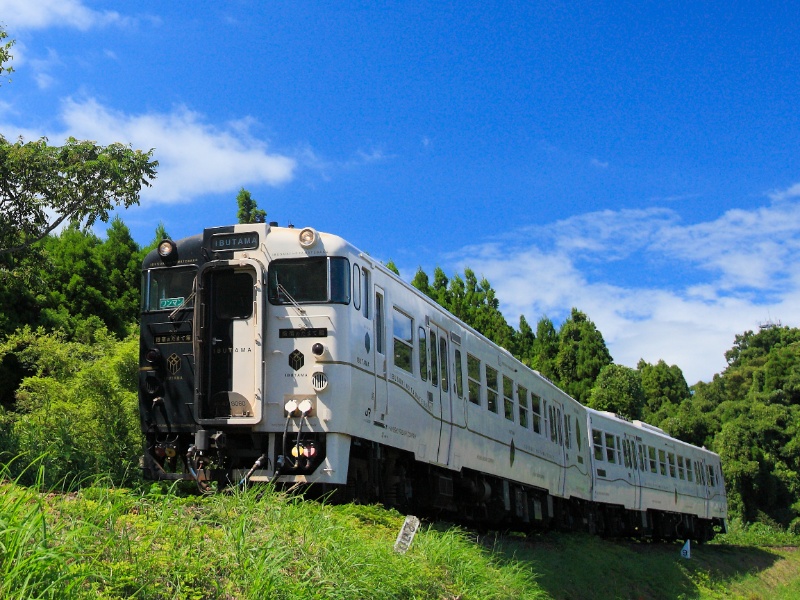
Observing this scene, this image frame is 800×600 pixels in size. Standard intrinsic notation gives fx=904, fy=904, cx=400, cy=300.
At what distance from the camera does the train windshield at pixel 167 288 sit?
982cm

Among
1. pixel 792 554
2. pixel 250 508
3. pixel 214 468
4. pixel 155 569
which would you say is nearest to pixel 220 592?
pixel 155 569

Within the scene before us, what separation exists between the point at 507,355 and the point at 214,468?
7432mm

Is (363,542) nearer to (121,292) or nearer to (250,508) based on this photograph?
(250,508)

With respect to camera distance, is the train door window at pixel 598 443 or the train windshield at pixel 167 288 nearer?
the train windshield at pixel 167 288

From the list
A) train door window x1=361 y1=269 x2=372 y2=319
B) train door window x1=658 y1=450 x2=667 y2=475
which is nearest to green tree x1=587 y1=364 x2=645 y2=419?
train door window x1=658 y1=450 x2=667 y2=475

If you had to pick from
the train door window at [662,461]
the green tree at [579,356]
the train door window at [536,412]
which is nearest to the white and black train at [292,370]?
the train door window at [536,412]

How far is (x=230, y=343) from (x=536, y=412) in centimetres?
870

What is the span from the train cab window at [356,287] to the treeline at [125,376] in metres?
3.42

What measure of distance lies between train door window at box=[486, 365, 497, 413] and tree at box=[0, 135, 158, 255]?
637cm

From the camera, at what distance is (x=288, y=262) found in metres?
9.58

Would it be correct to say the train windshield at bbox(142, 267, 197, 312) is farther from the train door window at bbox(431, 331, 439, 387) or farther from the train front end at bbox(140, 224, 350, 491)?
the train door window at bbox(431, 331, 439, 387)

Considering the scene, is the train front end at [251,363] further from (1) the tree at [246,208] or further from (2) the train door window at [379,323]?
(1) the tree at [246,208]

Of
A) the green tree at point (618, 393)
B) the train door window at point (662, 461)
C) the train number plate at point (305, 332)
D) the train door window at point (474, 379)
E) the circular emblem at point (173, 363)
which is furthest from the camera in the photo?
the green tree at point (618, 393)

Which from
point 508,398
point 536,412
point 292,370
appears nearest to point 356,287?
point 292,370
